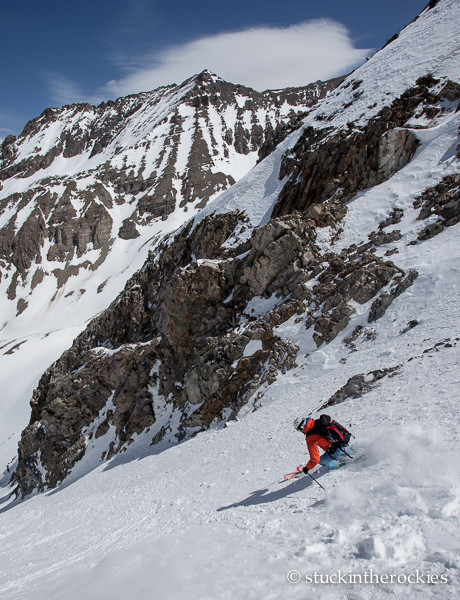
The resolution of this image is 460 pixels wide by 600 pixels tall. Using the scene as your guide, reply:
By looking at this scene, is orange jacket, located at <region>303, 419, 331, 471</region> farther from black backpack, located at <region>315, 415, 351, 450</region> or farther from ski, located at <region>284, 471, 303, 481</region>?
ski, located at <region>284, 471, 303, 481</region>

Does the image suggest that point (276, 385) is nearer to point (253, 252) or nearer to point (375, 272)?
point (375, 272)

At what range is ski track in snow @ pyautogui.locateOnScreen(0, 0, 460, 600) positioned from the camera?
14.0 ft

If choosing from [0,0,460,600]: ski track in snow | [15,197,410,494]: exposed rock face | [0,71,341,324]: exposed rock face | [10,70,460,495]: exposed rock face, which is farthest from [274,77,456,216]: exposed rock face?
[0,71,341,324]: exposed rock face

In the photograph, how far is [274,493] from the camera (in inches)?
287

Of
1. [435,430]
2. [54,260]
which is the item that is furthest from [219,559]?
[54,260]

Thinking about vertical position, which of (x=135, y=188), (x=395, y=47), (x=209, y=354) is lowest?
(x=209, y=354)

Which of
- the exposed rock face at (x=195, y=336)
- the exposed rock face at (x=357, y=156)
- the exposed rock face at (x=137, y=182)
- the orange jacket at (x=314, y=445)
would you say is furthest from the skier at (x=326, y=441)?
the exposed rock face at (x=137, y=182)

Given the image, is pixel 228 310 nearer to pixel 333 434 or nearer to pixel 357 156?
pixel 357 156

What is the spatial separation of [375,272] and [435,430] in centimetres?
1129

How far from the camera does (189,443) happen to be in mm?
16406

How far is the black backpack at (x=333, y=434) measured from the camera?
7.04 metres

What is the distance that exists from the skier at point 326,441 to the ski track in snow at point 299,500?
27cm

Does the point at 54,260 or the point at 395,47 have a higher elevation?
the point at 54,260

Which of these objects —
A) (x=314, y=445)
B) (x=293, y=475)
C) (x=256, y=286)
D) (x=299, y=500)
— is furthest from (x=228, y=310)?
(x=299, y=500)
